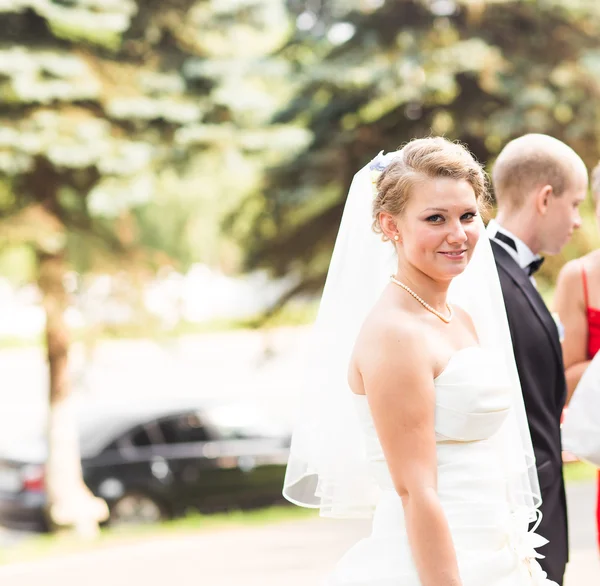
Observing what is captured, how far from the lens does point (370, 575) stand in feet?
7.75

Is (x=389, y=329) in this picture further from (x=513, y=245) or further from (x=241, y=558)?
(x=241, y=558)

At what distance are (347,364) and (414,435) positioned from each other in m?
0.63

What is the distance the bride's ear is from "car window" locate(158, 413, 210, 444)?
9.82 meters

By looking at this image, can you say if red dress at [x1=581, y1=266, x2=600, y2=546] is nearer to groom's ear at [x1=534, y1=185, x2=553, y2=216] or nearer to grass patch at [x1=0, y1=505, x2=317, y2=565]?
groom's ear at [x1=534, y1=185, x2=553, y2=216]

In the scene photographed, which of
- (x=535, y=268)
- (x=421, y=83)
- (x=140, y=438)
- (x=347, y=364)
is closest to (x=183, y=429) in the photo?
(x=140, y=438)

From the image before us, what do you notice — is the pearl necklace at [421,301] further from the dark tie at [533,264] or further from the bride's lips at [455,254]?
the dark tie at [533,264]

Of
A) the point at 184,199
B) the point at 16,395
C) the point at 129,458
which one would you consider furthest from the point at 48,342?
the point at 16,395

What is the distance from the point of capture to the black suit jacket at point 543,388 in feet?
10.5

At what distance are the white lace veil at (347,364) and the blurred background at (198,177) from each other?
6.19m

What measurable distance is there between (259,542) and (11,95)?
15.9ft

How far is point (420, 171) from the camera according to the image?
237cm

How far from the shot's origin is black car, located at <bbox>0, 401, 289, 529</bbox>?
11.5 metres

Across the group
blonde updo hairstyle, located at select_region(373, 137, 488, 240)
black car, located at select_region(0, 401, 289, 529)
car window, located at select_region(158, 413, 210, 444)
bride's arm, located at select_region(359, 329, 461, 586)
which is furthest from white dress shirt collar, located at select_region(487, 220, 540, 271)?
car window, located at select_region(158, 413, 210, 444)

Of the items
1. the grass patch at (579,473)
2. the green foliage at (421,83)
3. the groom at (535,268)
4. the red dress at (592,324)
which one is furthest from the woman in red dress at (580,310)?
the grass patch at (579,473)
